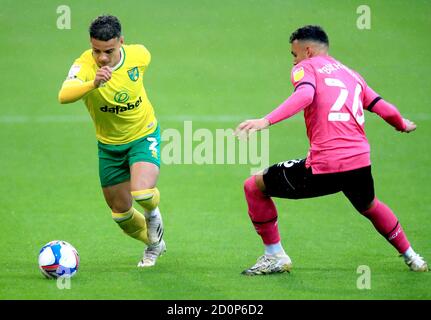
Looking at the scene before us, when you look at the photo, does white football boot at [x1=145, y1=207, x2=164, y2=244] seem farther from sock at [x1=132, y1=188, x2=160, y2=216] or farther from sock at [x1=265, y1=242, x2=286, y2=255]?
sock at [x1=265, y1=242, x2=286, y2=255]

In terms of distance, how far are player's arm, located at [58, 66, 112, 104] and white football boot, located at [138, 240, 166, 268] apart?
1.84m

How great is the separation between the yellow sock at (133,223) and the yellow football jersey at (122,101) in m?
0.75

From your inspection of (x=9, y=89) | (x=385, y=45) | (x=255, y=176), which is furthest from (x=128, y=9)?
(x=255, y=176)

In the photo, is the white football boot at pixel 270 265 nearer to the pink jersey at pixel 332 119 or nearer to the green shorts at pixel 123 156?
the pink jersey at pixel 332 119

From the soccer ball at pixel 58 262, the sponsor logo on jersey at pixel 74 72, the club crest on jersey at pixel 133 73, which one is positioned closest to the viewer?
the soccer ball at pixel 58 262

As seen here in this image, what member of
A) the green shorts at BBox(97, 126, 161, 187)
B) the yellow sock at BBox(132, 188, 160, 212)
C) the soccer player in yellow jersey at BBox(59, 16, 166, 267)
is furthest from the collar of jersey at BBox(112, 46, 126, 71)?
the yellow sock at BBox(132, 188, 160, 212)

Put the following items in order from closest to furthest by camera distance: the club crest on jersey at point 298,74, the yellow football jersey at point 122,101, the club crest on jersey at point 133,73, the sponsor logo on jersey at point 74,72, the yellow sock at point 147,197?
the club crest on jersey at point 298,74
the sponsor logo on jersey at point 74,72
the yellow sock at point 147,197
the yellow football jersey at point 122,101
the club crest on jersey at point 133,73

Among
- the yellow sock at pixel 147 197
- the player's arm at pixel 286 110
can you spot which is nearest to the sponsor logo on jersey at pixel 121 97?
the yellow sock at pixel 147 197

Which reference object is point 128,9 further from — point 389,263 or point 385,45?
point 389,263

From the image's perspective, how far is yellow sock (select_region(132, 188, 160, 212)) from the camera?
29.6ft

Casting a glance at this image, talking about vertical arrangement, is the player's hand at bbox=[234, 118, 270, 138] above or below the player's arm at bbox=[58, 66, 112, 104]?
below

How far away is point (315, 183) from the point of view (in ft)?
28.4

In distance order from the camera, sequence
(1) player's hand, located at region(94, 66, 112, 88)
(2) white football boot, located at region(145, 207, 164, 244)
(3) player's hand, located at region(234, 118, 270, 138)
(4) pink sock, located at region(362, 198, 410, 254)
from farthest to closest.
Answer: (2) white football boot, located at region(145, 207, 164, 244)
(4) pink sock, located at region(362, 198, 410, 254)
(1) player's hand, located at region(94, 66, 112, 88)
(3) player's hand, located at region(234, 118, 270, 138)

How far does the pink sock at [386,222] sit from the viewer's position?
28.9ft
